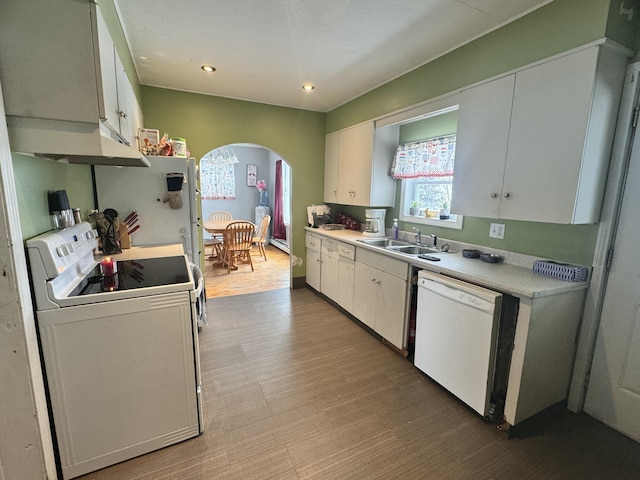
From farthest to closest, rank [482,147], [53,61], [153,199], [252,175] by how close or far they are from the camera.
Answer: [252,175]
[153,199]
[482,147]
[53,61]

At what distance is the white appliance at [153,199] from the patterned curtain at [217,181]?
4374mm

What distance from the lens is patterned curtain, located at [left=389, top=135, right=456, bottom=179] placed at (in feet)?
8.82

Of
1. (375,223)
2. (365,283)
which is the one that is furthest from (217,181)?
(365,283)

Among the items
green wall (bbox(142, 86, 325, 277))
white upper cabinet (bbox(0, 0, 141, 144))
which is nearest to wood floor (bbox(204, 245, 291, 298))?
green wall (bbox(142, 86, 325, 277))

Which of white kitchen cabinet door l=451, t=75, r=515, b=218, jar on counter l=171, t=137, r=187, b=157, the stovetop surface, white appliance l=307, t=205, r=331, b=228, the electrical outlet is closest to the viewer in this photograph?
the stovetop surface

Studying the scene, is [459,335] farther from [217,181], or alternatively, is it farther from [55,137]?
[217,181]

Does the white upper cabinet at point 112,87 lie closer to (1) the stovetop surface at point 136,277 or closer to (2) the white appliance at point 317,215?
(1) the stovetop surface at point 136,277

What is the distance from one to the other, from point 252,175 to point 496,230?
5897mm

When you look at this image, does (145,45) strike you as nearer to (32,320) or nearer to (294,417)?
(32,320)

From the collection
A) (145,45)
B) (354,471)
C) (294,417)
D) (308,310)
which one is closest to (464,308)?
(354,471)

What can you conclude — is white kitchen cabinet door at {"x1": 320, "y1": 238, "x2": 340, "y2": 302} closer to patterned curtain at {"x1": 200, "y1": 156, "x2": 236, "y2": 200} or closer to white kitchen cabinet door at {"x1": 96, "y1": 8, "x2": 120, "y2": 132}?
white kitchen cabinet door at {"x1": 96, "y1": 8, "x2": 120, "y2": 132}

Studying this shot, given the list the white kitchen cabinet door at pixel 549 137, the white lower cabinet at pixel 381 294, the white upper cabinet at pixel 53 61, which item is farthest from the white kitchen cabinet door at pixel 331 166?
the white upper cabinet at pixel 53 61

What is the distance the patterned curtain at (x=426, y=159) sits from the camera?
269 centimetres

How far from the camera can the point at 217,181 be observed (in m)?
6.85
